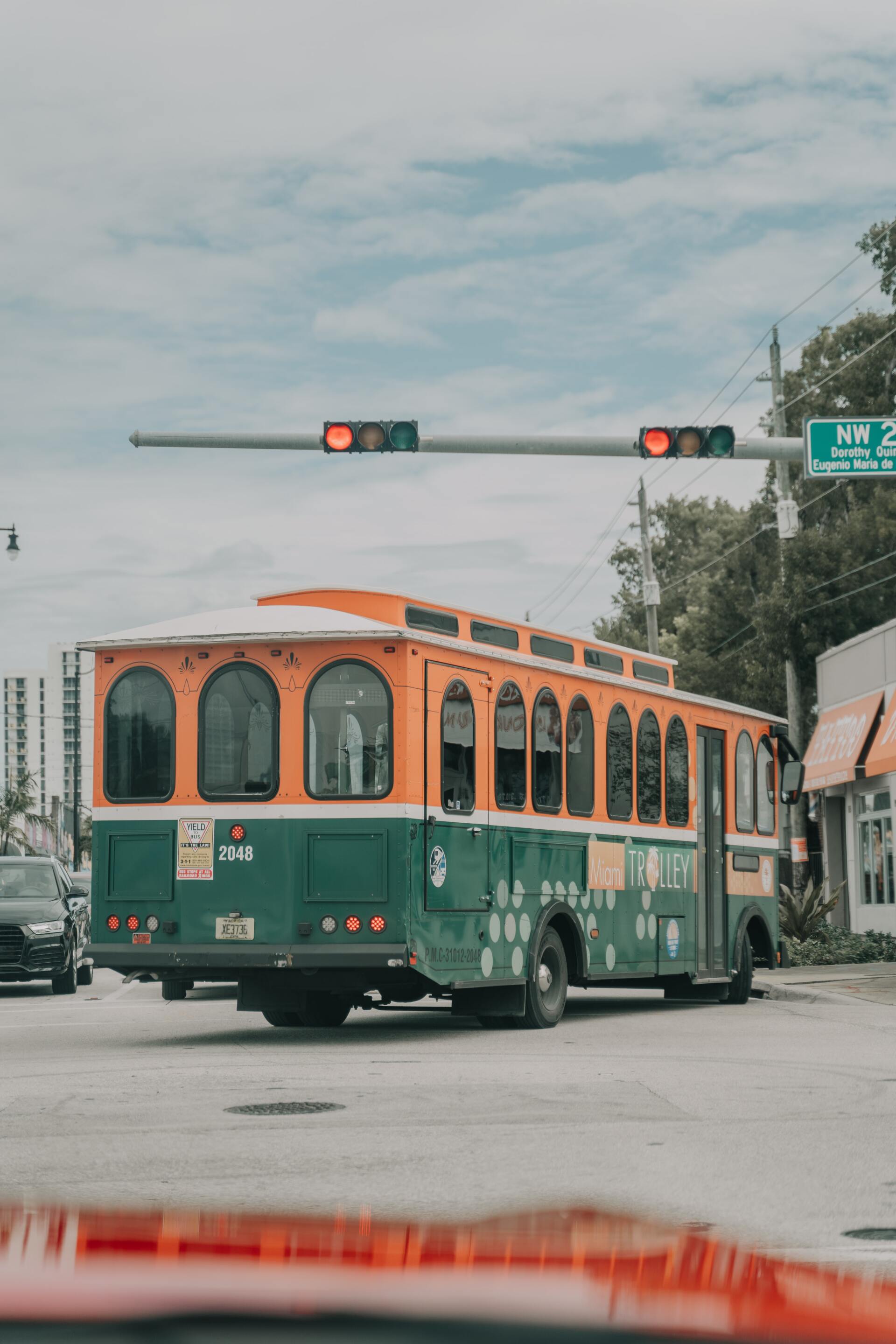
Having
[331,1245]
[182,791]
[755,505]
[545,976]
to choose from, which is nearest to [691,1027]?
[545,976]

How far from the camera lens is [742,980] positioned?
19688 mm

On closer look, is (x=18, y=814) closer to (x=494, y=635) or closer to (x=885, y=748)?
(x=885, y=748)

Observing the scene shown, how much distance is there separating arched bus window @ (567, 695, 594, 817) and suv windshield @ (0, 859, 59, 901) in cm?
959

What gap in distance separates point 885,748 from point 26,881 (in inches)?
575

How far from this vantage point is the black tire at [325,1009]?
50.6ft

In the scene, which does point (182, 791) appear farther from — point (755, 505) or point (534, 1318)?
point (755, 505)

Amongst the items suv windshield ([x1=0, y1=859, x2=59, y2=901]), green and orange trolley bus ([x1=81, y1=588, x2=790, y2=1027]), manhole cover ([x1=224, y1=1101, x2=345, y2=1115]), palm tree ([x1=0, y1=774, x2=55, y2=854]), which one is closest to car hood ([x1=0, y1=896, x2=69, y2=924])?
suv windshield ([x1=0, y1=859, x2=59, y2=901])

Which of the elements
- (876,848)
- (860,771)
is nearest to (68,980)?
(860,771)

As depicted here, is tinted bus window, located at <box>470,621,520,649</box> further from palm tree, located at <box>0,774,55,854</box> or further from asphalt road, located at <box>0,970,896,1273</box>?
palm tree, located at <box>0,774,55,854</box>

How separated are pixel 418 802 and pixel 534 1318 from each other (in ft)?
38.4

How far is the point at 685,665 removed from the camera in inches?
2382

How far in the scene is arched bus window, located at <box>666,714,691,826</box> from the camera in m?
17.9

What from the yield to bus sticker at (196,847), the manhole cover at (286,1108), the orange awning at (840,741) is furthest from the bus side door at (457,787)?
the orange awning at (840,741)

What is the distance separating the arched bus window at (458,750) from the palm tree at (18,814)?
6676 centimetres
